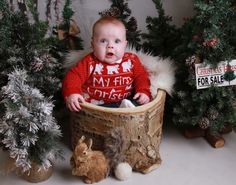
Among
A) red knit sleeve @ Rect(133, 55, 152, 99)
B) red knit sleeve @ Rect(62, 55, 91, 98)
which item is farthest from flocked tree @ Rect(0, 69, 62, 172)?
red knit sleeve @ Rect(133, 55, 152, 99)

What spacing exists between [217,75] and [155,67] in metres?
0.23

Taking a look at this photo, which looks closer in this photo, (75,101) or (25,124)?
(25,124)

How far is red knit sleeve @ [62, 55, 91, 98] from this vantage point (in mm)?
1334

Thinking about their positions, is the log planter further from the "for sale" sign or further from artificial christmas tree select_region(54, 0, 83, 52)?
artificial christmas tree select_region(54, 0, 83, 52)

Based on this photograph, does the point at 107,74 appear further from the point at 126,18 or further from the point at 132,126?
the point at 126,18

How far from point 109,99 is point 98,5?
0.48m

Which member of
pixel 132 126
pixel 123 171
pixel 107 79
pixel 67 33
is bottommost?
pixel 123 171

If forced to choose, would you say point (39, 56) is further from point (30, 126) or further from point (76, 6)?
point (76, 6)

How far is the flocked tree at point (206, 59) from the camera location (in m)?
1.30

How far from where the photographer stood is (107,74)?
138 centimetres

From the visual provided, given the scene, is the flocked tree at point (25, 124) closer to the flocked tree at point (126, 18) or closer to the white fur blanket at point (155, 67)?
the white fur blanket at point (155, 67)

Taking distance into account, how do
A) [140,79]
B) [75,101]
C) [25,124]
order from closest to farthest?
1. [25,124]
2. [75,101]
3. [140,79]

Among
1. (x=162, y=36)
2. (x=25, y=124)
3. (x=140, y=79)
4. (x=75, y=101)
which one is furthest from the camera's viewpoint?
(x=162, y=36)

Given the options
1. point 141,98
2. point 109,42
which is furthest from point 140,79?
point 109,42
